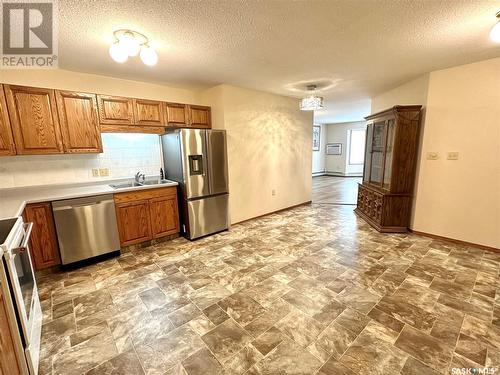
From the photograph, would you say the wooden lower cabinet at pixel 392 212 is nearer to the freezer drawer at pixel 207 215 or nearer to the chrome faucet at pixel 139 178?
the freezer drawer at pixel 207 215

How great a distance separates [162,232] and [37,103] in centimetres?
213

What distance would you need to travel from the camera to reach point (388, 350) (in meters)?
1.55

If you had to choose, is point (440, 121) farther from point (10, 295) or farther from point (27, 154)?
point (27, 154)

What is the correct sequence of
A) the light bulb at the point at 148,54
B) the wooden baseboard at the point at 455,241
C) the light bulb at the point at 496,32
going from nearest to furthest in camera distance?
the light bulb at the point at 496,32 < the light bulb at the point at 148,54 < the wooden baseboard at the point at 455,241

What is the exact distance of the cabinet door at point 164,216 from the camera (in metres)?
3.29

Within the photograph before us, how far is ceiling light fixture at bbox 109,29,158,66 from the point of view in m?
1.97

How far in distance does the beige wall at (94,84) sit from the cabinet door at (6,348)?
274 cm

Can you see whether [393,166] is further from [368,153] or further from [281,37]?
[281,37]

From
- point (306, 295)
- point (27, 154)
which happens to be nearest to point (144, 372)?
point (306, 295)

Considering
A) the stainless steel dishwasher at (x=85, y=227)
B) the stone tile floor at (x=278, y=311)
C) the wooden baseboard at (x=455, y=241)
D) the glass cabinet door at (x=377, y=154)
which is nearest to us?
the stone tile floor at (x=278, y=311)

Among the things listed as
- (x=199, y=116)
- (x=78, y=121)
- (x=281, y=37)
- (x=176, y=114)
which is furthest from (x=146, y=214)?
(x=281, y=37)

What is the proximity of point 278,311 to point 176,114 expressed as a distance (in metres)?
3.10

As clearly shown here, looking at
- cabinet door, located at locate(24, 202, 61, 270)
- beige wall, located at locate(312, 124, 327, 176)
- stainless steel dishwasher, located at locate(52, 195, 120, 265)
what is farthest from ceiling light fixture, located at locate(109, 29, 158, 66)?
beige wall, located at locate(312, 124, 327, 176)

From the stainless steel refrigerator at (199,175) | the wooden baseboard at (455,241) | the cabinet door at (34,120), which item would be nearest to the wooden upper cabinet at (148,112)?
the stainless steel refrigerator at (199,175)
